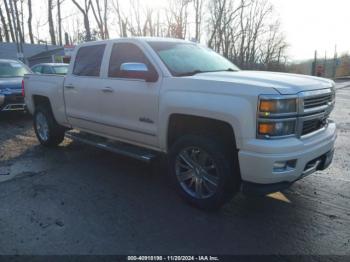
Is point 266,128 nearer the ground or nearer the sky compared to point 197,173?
nearer the sky

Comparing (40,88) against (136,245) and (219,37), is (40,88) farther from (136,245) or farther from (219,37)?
(219,37)

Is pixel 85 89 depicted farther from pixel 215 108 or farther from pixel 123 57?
pixel 215 108

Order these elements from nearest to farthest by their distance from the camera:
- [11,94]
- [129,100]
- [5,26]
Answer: [129,100]
[11,94]
[5,26]

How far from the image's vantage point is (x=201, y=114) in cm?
357

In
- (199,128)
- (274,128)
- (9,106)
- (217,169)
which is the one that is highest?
(274,128)

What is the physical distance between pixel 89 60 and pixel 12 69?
6664 millimetres

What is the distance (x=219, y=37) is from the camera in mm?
42000

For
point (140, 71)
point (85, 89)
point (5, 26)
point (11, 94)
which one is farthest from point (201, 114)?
point (5, 26)

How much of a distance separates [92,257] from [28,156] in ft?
12.6

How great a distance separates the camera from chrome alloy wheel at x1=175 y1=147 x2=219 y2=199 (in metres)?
3.76

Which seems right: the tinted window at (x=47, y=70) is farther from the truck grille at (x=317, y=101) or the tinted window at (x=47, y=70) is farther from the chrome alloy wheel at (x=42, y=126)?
the truck grille at (x=317, y=101)

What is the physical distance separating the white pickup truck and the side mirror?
12 millimetres


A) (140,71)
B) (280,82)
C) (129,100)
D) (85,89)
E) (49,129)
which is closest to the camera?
(280,82)

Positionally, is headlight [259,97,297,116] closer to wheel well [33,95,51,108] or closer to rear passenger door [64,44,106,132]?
rear passenger door [64,44,106,132]
